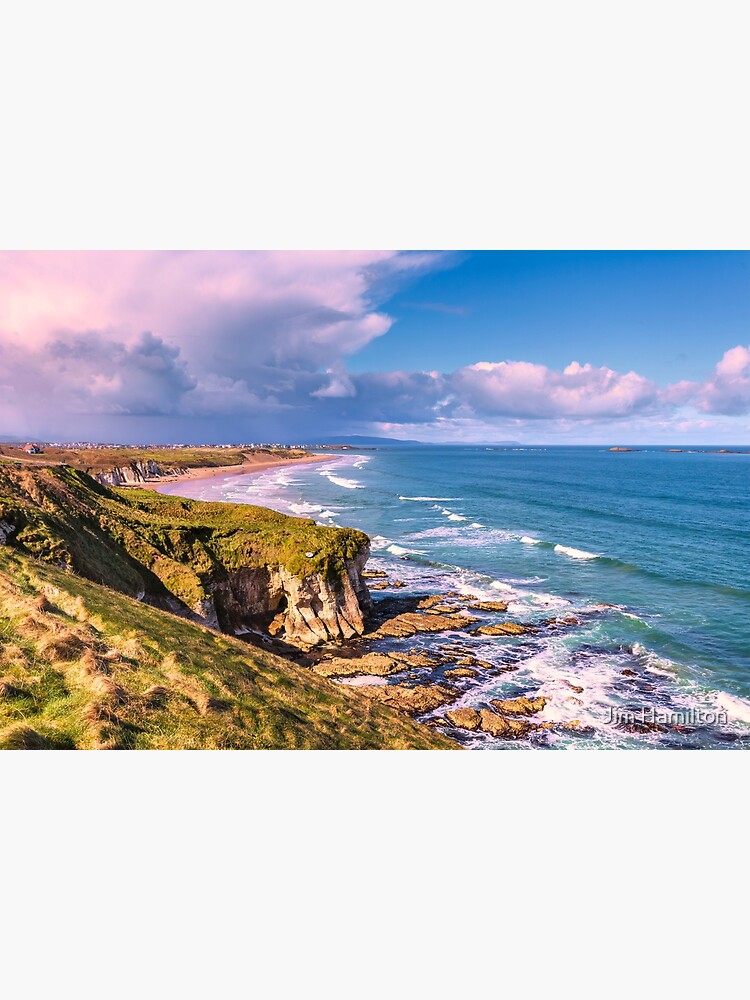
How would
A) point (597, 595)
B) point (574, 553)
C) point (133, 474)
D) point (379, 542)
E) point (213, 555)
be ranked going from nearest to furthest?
1. point (213, 555)
2. point (597, 595)
3. point (574, 553)
4. point (379, 542)
5. point (133, 474)

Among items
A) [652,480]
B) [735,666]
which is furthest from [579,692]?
[652,480]

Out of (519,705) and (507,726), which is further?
(519,705)

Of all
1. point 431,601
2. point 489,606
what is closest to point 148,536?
point 431,601

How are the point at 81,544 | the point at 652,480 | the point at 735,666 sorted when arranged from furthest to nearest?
the point at 652,480
the point at 735,666
the point at 81,544

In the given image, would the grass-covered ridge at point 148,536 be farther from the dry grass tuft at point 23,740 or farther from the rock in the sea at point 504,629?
the dry grass tuft at point 23,740

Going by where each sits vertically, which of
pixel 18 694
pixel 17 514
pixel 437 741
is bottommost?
pixel 437 741

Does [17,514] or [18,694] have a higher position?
[17,514]

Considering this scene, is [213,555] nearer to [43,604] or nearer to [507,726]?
[43,604]

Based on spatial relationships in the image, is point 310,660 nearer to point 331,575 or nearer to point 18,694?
point 331,575
